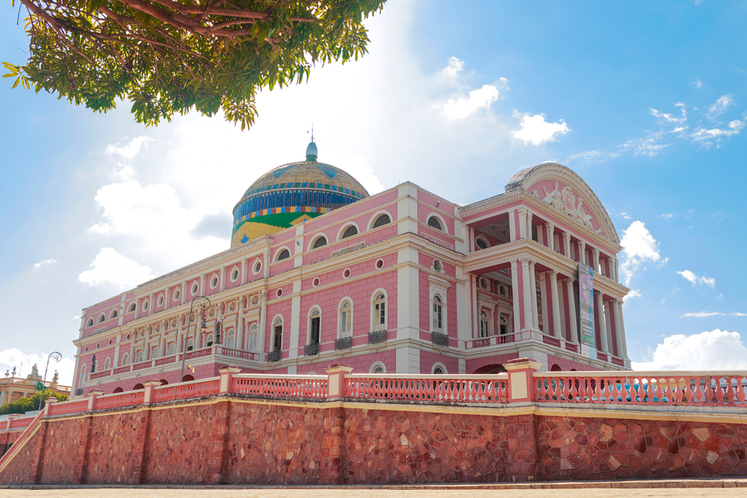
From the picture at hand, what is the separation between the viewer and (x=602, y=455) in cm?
1130

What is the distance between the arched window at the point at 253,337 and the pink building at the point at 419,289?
9 cm

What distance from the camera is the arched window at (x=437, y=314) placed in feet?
83.1

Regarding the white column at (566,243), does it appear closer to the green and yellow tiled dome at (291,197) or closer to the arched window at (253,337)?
the green and yellow tiled dome at (291,197)

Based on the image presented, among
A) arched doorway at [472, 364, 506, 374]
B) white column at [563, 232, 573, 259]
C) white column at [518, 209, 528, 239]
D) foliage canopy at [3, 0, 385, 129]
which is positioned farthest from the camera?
white column at [563, 232, 573, 259]

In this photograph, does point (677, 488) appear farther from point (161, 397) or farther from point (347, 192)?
point (347, 192)

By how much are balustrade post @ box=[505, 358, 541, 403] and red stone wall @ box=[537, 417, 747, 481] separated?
1.62 feet

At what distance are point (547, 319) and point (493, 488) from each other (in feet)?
56.9

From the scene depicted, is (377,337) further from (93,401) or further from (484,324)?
(93,401)

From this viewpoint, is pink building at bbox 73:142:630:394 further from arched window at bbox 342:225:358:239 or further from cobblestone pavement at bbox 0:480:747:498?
cobblestone pavement at bbox 0:480:747:498

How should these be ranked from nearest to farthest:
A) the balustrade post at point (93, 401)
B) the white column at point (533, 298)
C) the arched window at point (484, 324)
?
the balustrade post at point (93, 401)
the white column at point (533, 298)
the arched window at point (484, 324)

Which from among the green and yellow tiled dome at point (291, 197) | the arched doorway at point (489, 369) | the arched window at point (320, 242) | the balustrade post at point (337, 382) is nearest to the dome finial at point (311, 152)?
the green and yellow tiled dome at point (291, 197)

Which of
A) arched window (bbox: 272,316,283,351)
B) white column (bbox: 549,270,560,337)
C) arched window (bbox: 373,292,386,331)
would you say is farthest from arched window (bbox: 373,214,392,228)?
white column (bbox: 549,270,560,337)

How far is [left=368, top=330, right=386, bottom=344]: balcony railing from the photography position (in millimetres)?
24656

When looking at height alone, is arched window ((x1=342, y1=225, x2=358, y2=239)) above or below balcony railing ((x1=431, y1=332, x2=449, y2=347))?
above
